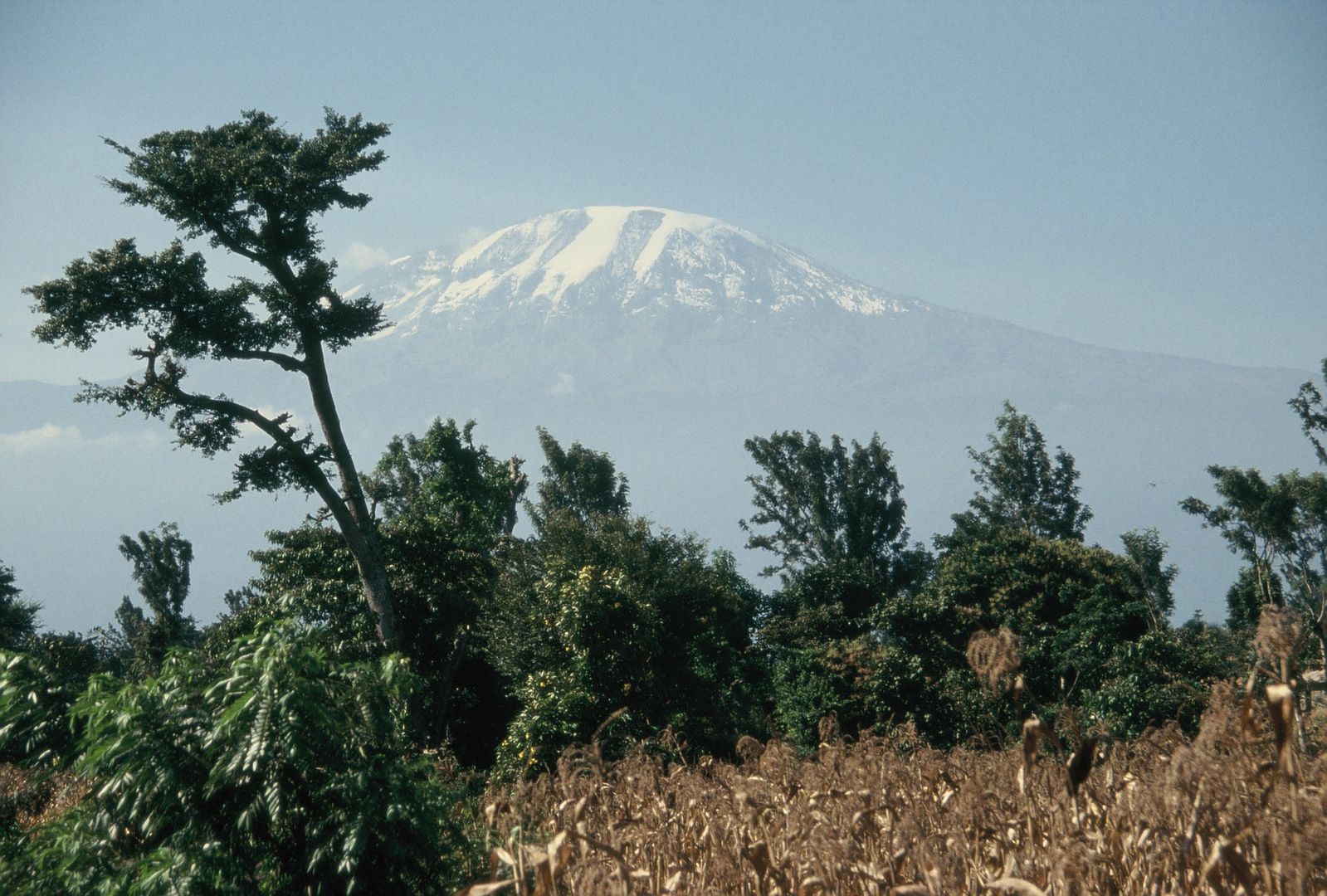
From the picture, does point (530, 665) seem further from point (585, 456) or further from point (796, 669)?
point (585, 456)

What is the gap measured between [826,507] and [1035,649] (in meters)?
24.1

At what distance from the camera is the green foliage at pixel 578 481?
153 ft

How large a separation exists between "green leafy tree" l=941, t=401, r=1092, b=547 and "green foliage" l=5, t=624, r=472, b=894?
44609 mm

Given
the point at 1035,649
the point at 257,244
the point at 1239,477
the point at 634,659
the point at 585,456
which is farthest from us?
the point at 585,456

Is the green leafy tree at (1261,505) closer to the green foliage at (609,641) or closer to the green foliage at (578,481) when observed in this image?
the green foliage at (609,641)

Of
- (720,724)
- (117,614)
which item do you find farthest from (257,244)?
(117,614)

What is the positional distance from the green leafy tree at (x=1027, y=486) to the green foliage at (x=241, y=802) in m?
44.6

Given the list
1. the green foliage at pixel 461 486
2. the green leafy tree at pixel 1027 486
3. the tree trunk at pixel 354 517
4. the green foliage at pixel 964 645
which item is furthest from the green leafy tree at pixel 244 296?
the green leafy tree at pixel 1027 486

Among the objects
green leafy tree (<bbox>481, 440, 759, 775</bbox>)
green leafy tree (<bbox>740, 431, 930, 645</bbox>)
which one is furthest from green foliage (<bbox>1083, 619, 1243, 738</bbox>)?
green leafy tree (<bbox>740, 431, 930, 645</bbox>)

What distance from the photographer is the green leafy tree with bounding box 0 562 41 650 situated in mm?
34625

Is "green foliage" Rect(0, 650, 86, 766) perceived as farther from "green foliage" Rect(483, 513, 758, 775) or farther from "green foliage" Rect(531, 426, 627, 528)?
"green foliage" Rect(531, 426, 627, 528)

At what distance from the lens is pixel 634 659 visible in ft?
59.8

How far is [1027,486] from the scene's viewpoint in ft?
157

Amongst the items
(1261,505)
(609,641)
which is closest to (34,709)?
(609,641)
